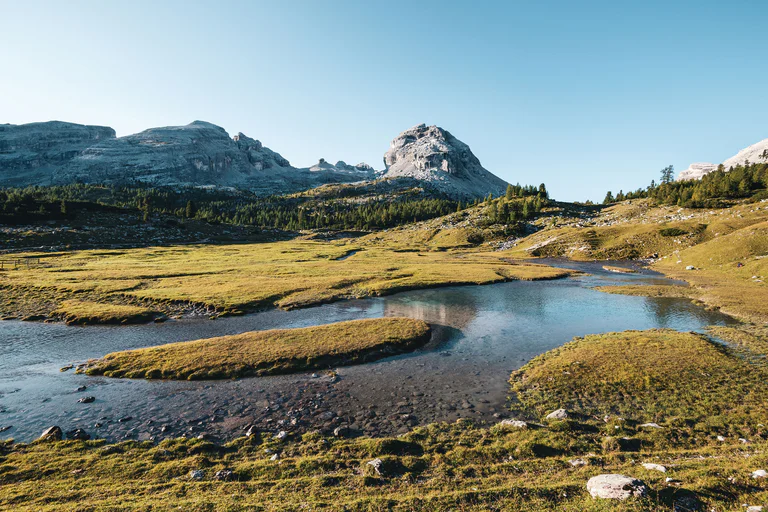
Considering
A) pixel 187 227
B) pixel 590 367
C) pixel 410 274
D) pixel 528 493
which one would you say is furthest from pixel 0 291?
pixel 187 227

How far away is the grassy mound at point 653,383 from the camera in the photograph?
20391 millimetres

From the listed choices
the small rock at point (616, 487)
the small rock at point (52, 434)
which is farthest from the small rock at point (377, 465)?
the small rock at point (52, 434)

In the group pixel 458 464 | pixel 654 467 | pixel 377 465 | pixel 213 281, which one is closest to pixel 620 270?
pixel 654 467

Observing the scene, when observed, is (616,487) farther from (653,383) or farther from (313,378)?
(313,378)

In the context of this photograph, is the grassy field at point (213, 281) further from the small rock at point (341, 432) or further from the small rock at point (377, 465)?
the small rock at point (377, 465)

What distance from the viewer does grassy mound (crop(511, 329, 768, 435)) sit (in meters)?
20.4

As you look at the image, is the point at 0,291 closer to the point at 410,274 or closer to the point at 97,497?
the point at 97,497

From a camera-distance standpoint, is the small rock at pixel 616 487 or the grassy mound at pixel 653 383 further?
the grassy mound at pixel 653 383

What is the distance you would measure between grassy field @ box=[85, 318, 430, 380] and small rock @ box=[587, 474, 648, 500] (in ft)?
71.6

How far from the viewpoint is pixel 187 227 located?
183 meters

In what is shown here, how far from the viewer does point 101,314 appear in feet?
156

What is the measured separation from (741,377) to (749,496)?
18956 mm

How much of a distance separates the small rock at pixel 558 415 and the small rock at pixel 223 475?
60.7 ft

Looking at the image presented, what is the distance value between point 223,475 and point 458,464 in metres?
11.7
